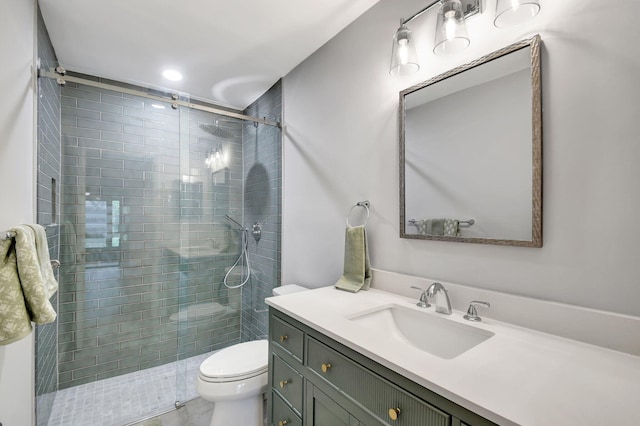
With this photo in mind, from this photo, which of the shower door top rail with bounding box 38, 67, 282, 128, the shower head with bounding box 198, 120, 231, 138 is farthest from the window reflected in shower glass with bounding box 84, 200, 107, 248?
the shower head with bounding box 198, 120, 231, 138

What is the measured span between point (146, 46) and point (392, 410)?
8.46 ft

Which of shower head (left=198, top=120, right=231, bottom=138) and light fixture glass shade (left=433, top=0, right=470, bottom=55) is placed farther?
shower head (left=198, top=120, right=231, bottom=138)

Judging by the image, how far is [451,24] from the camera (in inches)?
45.4

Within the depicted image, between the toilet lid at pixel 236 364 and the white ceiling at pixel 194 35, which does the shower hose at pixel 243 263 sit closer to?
the toilet lid at pixel 236 364

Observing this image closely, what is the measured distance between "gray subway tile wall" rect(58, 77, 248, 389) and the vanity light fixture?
165 cm

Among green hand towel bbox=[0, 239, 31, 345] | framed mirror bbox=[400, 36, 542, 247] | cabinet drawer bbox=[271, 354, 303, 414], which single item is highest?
framed mirror bbox=[400, 36, 542, 247]

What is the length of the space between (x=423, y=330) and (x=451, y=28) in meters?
1.26

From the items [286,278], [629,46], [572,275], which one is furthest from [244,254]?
[629,46]

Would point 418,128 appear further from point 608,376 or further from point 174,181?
point 174,181

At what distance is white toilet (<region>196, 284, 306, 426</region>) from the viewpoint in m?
A: 1.55

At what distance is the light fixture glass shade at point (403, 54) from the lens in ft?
4.38

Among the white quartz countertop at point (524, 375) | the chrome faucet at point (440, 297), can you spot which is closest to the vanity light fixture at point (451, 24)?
the chrome faucet at point (440, 297)

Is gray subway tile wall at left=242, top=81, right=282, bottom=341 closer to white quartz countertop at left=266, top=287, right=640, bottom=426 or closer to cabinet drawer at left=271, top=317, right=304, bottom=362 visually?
cabinet drawer at left=271, top=317, right=304, bottom=362

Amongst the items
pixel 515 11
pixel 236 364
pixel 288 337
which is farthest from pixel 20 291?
pixel 515 11
